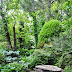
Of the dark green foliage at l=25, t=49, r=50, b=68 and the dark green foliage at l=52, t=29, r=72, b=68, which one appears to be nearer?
the dark green foliage at l=52, t=29, r=72, b=68

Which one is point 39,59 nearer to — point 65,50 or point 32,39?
point 65,50

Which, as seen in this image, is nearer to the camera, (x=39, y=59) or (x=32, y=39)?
(x=39, y=59)

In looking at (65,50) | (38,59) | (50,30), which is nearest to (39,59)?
(38,59)

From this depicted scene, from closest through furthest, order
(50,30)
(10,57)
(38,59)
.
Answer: (38,59)
(10,57)
(50,30)

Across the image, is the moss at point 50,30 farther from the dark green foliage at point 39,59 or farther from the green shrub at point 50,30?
the dark green foliage at point 39,59

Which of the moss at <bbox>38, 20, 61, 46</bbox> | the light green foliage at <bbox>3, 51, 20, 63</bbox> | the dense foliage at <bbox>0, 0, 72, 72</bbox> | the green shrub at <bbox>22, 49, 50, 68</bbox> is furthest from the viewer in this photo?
the moss at <bbox>38, 20, 61, 46</bbox>

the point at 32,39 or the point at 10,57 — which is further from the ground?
the point at 32,39

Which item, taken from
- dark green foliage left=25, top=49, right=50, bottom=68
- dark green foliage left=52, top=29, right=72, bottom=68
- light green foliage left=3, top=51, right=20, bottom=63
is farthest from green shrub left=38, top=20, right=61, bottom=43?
light green foliage left=3, top=51, right=20, bottom=63

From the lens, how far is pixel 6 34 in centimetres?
551

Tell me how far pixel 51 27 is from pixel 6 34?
3266mm

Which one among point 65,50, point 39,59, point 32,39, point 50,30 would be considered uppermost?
point 50,30

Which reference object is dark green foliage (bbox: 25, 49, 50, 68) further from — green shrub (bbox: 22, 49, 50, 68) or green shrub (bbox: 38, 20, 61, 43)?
green shrub (bbox: 38, 20, 61, 43)

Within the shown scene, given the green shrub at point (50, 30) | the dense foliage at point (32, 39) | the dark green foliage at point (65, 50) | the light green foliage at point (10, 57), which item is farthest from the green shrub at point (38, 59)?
the green shrub at point (50, 30)

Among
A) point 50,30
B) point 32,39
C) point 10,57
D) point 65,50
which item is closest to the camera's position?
point 65,50
